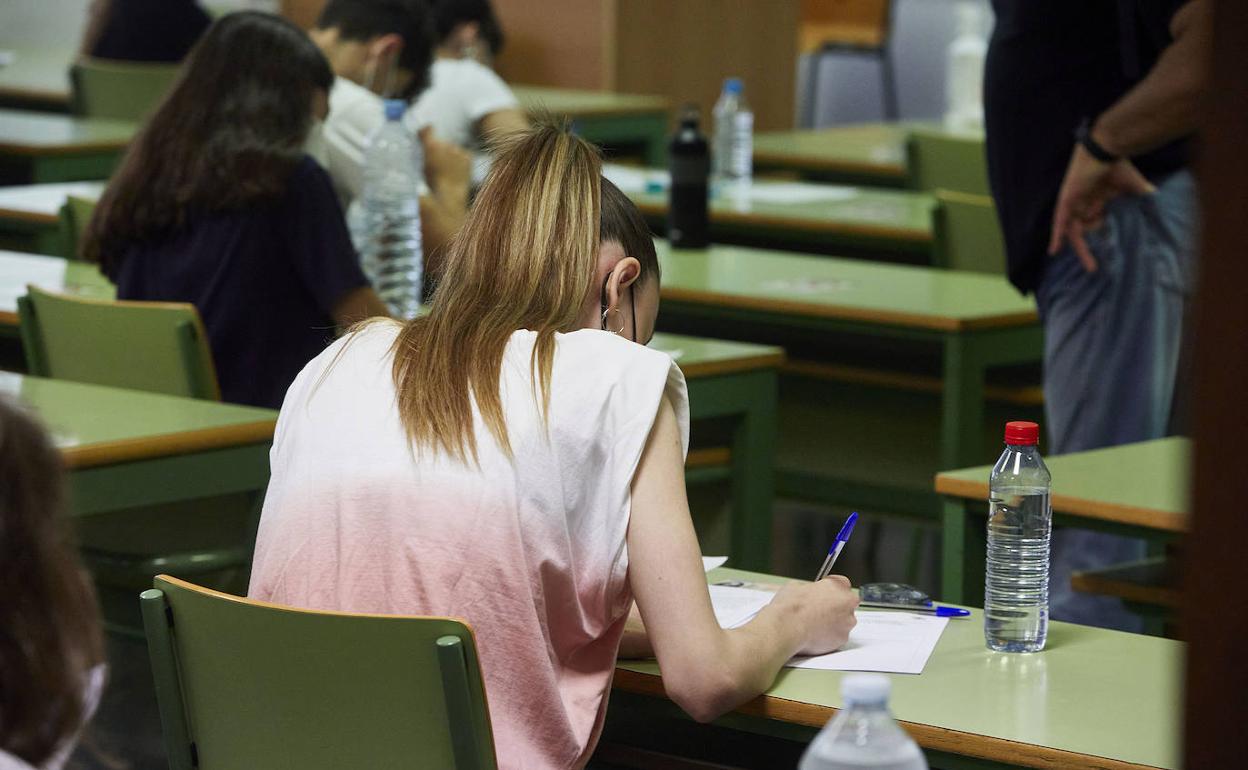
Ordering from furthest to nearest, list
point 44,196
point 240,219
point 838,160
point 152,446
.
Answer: point 838,160 → point 44,196 → point 240,219 → point 152,446

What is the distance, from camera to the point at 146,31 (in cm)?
732

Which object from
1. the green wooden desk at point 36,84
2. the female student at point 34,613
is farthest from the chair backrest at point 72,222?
the green wooden desk at point 36,84

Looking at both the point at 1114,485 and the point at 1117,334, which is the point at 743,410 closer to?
the point at 1117,334

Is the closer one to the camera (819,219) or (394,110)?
(394,110)

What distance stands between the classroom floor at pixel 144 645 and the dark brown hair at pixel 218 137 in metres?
0.71

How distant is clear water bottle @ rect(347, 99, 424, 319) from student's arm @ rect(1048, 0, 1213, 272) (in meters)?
1.22

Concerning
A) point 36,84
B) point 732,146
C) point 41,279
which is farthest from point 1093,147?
point 36,84

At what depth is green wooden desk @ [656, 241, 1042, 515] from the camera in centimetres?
345

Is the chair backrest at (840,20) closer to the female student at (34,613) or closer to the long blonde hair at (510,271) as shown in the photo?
the long blonde hair at (510,271)

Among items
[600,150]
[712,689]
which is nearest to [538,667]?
[712,689]

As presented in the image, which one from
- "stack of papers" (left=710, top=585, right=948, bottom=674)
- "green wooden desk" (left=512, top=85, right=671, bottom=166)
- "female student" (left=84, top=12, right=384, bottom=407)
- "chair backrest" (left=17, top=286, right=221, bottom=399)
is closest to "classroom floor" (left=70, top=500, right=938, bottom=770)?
"chair backrest" (left=17, top=286, right=221, bottom=399)

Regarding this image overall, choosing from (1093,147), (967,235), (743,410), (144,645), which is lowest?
(144,645)

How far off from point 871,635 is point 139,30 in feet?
20.1

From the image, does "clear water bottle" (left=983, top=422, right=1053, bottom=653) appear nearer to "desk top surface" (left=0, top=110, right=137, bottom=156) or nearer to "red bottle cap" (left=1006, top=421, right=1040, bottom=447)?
"red bottle cap" (left=1006, top=421, right=1040, bottom=447)
